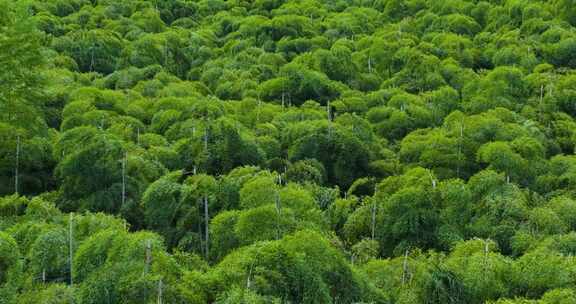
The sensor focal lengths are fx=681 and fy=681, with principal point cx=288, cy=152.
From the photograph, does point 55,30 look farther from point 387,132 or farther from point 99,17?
point 387,132

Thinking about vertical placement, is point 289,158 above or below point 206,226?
below

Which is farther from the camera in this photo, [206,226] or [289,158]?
[289,158]

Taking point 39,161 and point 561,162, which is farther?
point 561,162

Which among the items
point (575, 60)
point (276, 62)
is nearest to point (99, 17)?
point (276, 62)

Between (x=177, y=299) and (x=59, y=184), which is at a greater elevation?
(x=177, y=299)

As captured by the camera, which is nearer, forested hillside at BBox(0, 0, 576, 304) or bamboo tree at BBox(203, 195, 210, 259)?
forested hillside at BBox(0, 0, 576, 304)

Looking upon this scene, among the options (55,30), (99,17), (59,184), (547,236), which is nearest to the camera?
(547,236)

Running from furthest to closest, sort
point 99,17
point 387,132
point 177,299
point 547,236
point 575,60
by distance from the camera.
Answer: point 99,17 → point 575,60 → point 387,132 → point 547,236 → point 177,299

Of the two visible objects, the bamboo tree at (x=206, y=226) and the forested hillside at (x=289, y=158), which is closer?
the forested hillside at (x=289, y=158)
